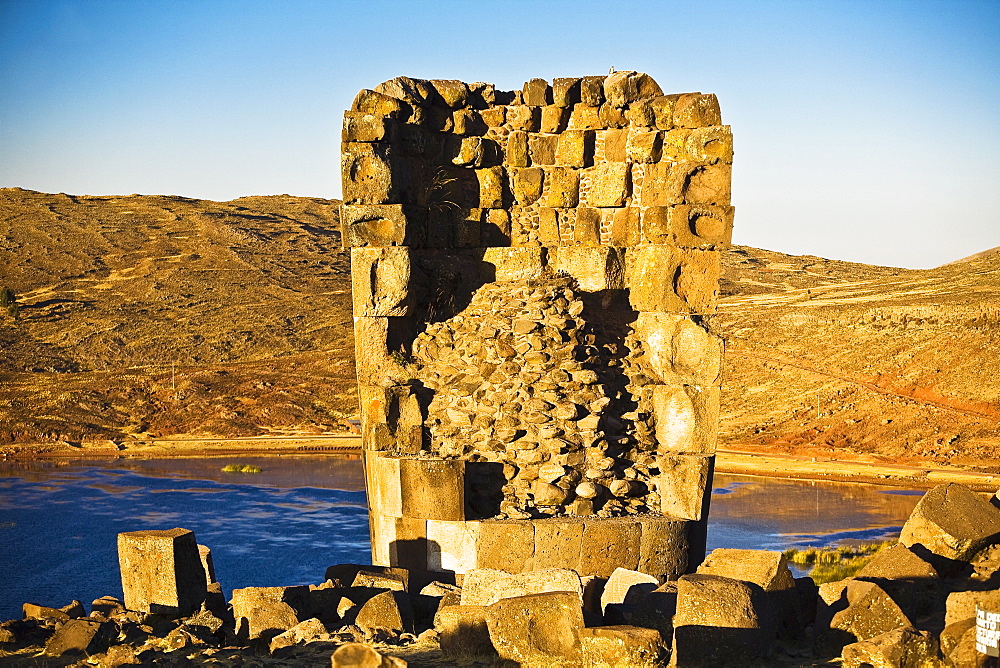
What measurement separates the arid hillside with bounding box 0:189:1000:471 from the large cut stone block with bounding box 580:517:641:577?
86.6 inches

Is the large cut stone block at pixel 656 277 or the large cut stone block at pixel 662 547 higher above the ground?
the large cut stone block at pixel 656 277

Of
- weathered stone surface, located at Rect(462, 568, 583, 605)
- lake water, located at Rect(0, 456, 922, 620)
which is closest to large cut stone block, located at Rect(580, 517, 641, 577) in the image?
weathered stone surface, located at Rect(462, 568, 583, 605)

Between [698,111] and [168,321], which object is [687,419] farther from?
[168,321]

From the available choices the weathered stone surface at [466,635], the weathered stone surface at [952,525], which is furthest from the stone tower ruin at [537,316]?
the weathered stone surface at [466,635]

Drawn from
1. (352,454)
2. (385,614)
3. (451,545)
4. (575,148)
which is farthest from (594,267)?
(352,454)

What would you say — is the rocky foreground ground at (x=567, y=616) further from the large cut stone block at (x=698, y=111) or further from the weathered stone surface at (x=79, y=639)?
the large cut stone block at (x=698, y=111)

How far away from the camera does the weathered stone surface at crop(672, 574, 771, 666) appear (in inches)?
209

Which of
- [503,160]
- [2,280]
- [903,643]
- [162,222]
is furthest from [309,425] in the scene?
[162,222]

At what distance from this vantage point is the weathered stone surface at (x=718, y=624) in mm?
5309

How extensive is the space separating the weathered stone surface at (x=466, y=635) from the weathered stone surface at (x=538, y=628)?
0.38 ft

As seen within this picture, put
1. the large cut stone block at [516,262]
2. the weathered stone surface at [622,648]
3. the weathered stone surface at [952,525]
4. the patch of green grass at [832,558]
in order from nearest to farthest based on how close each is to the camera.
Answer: the weathered stone surface at [622,648]
the weathered stone surface at [952,525]
the large cut stone block at [516,262]
the patch of green grass at [832,558]

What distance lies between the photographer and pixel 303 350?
122 feet

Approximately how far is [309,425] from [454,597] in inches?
841

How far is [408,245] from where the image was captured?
29.9ft
